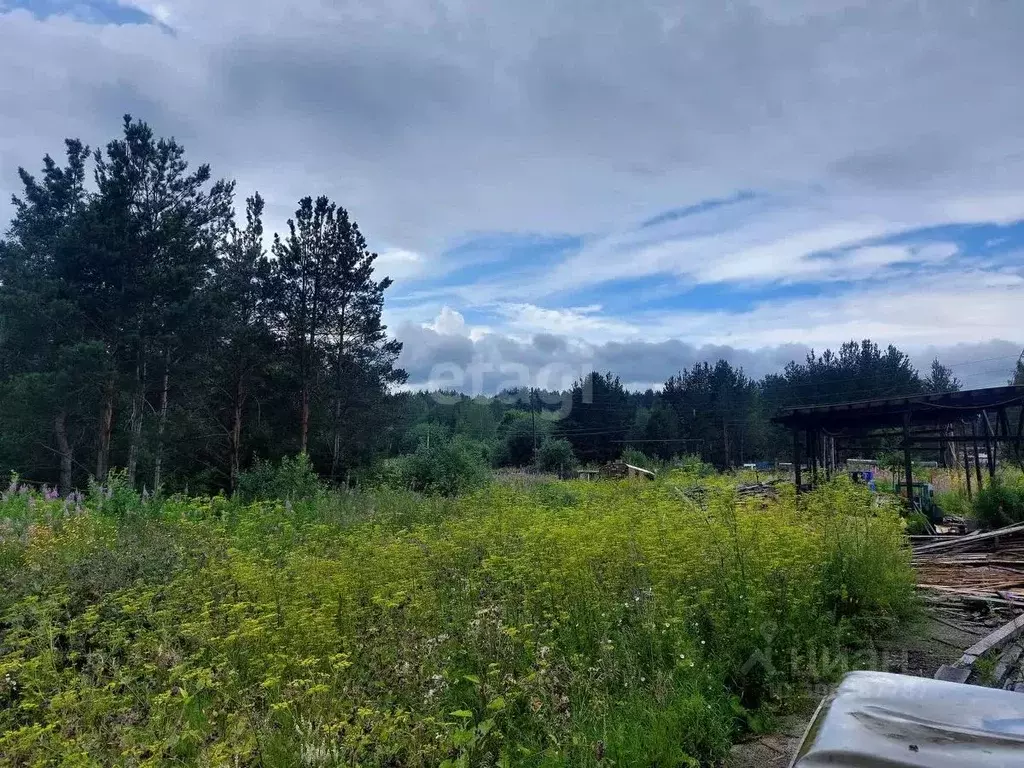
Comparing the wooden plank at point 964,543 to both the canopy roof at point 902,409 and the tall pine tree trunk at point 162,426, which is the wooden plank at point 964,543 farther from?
the tall pine tree trunk at point 162,426

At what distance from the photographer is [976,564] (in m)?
7.76

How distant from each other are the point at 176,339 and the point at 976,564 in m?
21.1

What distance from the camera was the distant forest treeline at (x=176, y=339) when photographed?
20031 millimetres

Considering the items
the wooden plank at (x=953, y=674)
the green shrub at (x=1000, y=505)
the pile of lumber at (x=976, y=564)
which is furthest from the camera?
the green shrub at (x=1000, y=505)

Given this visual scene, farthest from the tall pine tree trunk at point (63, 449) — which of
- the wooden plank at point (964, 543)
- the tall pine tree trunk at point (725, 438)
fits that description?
the tall pine tree trunk at point (725, 438)

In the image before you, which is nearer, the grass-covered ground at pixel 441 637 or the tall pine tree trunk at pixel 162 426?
the grass-covered ground at pixel 441 637

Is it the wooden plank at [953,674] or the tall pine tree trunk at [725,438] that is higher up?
the tall pine tree trunk at [725,438]

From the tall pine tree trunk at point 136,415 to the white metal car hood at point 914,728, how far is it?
21605 mm

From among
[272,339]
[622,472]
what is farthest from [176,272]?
[622,472]

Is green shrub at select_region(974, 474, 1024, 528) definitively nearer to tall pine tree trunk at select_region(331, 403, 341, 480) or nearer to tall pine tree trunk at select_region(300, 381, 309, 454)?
tall pine tree trunk at select_region(331, 403, 341, 480)

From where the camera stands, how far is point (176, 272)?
20.7 m

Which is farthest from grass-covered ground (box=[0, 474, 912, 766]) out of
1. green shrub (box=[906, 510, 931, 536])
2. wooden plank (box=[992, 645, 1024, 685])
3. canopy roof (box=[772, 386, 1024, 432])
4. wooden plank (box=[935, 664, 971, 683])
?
canopy roof (box=[772, 386, 1024, 432])

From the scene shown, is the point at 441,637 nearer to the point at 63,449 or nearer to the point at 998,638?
the point at 998,638

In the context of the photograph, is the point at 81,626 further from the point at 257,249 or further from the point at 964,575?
the point at 257,249
